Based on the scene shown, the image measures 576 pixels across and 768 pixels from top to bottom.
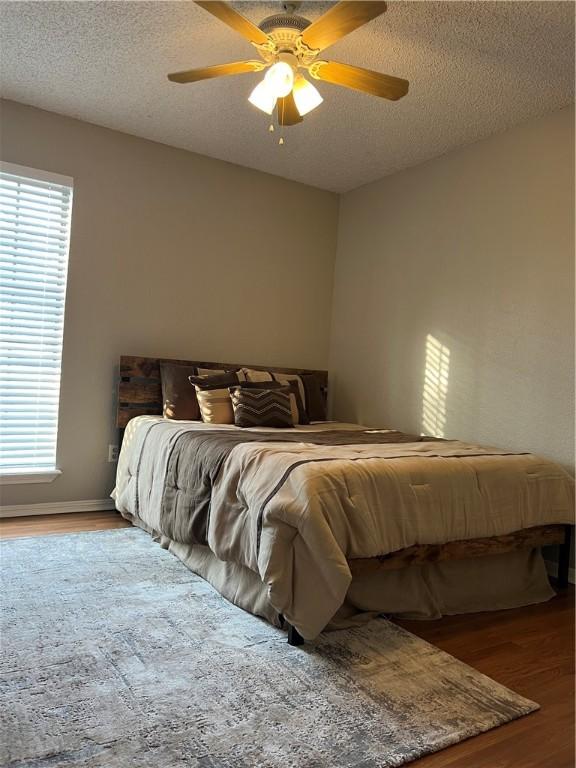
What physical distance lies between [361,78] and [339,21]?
0.37 meters

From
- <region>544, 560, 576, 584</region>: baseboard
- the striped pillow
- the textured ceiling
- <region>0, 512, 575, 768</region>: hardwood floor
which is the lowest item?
<region>0, 512, 575, 768</region>: hardwood floor

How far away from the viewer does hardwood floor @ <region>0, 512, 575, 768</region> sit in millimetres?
1587

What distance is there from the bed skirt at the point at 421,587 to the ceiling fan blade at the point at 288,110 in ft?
6.84

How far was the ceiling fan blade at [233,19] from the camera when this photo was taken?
2042mm

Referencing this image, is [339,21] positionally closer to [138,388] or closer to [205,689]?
[205,689]

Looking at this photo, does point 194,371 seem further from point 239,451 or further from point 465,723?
point 465,723

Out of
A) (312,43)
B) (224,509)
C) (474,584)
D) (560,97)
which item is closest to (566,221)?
(560,97)

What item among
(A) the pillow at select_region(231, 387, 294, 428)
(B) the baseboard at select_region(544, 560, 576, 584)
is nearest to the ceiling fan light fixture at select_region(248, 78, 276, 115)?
(A) the pillow at select_region(231, 387, 294, 428)

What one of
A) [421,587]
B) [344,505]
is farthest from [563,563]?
[344,505]

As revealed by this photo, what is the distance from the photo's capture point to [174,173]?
419 cm

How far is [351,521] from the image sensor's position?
7.12 ft

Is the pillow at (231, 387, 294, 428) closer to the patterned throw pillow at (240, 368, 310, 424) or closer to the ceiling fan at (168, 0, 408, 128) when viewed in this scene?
the patterned throw pillow at (240, 368, 310, 424)

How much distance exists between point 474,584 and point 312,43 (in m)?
2.38

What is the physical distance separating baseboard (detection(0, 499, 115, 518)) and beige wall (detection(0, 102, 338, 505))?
4 centimetres
